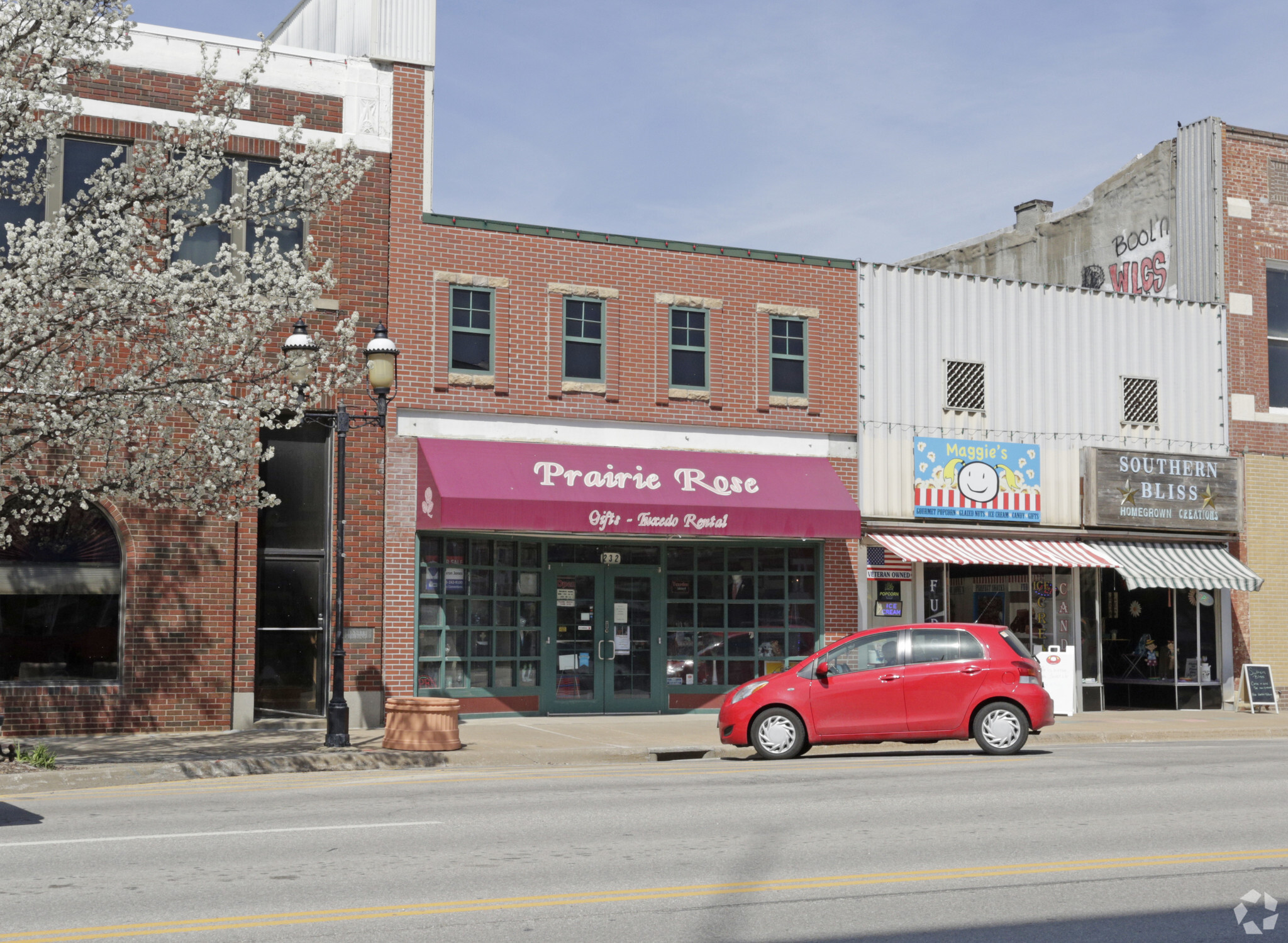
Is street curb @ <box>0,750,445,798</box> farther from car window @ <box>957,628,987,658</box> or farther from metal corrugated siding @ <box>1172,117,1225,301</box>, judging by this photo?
metal corrugated siding @ <box>1172,117,1225,301</box>

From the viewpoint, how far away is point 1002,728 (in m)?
17.4

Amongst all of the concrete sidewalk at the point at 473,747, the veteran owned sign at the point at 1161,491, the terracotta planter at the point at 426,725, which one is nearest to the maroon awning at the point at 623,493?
the concrete sidewalk at the point at 473,747

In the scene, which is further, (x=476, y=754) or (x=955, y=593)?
(x=955, y=593)

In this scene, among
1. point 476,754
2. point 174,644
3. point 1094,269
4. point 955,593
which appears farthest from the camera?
point 1094,269

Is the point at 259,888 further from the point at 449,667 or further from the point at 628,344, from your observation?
the point at 628,344

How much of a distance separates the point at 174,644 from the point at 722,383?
9.58 meters

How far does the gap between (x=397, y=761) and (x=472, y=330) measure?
25.2ft

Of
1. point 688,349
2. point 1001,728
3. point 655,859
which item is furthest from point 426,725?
point 655,859

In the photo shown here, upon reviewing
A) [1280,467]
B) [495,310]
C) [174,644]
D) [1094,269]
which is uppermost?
[1094,269]

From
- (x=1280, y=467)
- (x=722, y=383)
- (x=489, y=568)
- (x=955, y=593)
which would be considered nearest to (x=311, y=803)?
(x=489, y=568)

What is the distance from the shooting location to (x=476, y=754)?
17281 mm

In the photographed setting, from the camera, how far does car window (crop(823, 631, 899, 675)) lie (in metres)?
17.2

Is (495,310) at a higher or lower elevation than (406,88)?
lower

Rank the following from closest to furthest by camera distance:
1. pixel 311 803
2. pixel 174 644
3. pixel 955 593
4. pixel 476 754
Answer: pixel 311 803
pixel 476 754
pixel 174 644
pixel 955 593
